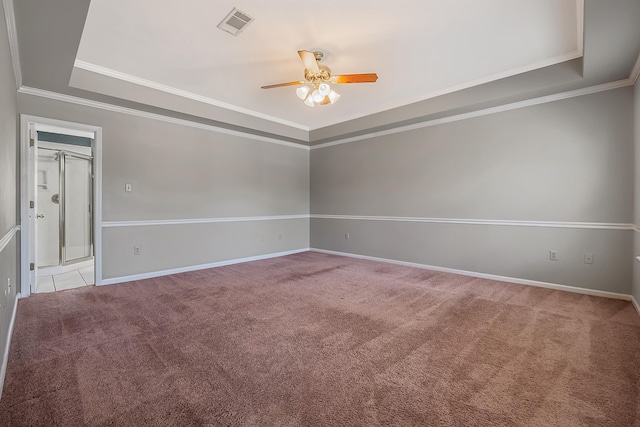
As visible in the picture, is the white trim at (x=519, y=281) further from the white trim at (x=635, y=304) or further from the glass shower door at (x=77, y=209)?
the glass shower door at (x=77, y=209)

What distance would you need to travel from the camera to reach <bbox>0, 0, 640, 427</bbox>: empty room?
1684 millimetres

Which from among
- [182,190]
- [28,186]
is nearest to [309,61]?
[182,190]

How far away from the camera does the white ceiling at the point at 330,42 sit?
2.28 meters

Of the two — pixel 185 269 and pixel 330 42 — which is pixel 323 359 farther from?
A: pixel 185 269

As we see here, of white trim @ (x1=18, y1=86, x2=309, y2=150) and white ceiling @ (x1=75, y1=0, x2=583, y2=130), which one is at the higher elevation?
white ceiling @ (x1=75, y1=0, x2=583, y2=130)

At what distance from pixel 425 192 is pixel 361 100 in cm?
185

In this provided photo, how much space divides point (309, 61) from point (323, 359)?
265cm

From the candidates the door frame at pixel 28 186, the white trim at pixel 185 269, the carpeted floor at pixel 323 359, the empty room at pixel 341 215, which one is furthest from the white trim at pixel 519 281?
the door frame at pixel 28 186

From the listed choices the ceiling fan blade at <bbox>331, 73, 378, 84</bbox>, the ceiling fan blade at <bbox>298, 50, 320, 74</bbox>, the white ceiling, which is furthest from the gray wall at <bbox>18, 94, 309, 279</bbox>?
the ceiling fan blade at <bbox>331, 73, 378, 84</bbox>

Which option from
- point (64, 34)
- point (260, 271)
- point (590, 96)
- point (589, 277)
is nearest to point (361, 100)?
point (590, 96)

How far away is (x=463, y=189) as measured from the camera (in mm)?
4262

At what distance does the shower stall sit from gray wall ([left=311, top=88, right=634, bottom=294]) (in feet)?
17.4

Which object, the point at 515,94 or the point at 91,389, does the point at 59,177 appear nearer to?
the point at 91,389

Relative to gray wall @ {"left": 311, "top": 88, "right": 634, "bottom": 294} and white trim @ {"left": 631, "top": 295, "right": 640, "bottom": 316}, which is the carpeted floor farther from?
gray wall @ {"left": 311, "top": 88, "right": 634, "bottom": 294}
